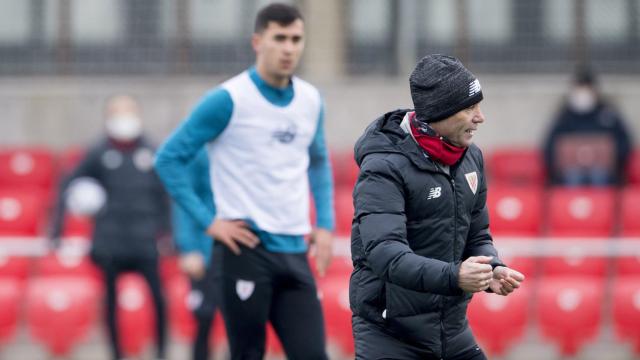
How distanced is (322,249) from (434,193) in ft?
6.35

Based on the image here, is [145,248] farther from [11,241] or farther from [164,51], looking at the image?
[164,51]

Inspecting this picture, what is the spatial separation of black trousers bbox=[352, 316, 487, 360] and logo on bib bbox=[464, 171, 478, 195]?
617mm

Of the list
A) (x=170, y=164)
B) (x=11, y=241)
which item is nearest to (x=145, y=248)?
(x=11, y=241)

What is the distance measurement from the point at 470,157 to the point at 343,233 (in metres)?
6.41

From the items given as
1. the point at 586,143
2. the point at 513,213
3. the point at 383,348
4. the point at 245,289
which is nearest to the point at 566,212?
the point at 513,213

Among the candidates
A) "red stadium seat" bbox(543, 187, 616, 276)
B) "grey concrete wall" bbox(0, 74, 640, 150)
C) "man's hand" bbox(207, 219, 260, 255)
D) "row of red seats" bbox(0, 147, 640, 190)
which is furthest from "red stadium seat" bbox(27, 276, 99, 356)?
"man's hand" bbox(207, 219, 260, 255)

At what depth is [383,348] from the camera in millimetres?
5059

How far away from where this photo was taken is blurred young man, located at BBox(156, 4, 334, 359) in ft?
21.2

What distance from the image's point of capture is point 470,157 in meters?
5.23

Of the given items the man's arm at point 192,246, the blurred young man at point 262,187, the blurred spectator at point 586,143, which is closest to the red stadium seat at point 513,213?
the blurred spectator at point 586,143

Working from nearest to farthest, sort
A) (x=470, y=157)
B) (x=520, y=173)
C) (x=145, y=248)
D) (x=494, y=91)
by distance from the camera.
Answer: (x=470, y=157), (x=145, y=248), (x=520, y=173), (x=494, y=91)

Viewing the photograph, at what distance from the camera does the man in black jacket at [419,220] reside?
482cm

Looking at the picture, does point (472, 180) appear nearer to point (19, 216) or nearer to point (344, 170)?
point (344, 170)

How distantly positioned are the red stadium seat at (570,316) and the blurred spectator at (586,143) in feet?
5.19
